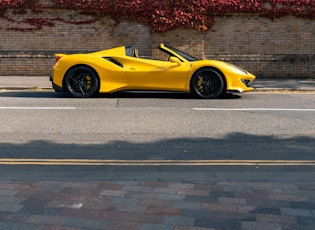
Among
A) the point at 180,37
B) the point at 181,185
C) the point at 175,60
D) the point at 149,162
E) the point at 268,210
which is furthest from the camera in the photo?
the point at 180,37

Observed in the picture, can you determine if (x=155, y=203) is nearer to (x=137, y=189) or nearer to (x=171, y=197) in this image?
(x=171, y=197)

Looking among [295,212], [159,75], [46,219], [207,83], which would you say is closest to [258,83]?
[207,83]

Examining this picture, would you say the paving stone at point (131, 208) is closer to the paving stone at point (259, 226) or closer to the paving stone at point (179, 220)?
the paving stone at point (179, 220)

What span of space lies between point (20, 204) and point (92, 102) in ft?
19.7

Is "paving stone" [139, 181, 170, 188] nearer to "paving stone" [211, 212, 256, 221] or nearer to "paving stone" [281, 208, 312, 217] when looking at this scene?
"paving stone" [211, 212, 256, 221]

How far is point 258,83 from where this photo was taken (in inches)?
536

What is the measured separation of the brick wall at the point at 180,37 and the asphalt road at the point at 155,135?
6152 millimetres

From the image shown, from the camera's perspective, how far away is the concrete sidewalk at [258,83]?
12270 millimetres

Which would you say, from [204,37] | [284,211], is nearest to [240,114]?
[284,211]

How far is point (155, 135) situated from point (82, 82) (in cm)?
410

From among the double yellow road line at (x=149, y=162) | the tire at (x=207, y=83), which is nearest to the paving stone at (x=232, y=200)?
the double yellow road line at (x=149, y=162)

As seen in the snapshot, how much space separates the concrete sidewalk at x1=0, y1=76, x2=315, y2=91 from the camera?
1227cm

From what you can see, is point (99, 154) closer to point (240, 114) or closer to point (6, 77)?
point (240, 114)

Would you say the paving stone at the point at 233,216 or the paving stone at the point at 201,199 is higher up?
the paving stone at the point at 233,216
